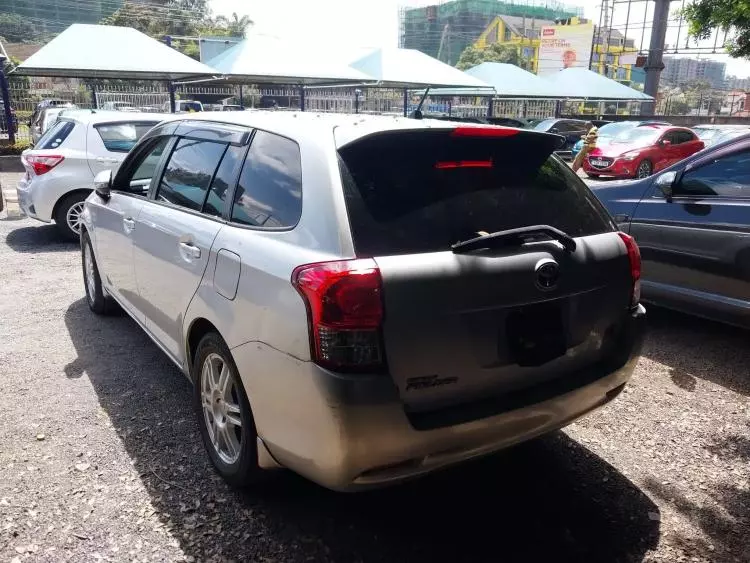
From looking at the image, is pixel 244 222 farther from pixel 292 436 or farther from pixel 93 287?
pixel 93 287

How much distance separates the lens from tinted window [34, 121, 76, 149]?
834cm

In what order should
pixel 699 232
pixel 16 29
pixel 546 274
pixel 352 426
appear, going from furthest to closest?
pixel 16 29 → pixel 699 232 → pixel 546 274 → pixel 352 426

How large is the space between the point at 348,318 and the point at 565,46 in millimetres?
66342

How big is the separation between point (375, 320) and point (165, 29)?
286 ft

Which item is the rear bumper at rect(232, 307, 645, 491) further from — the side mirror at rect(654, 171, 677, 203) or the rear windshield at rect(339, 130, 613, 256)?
the side mirror at rect(654, 171, 677, 203)

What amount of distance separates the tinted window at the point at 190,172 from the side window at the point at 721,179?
357 cm

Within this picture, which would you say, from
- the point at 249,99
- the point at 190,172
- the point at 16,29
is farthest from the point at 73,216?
the point at 16,29

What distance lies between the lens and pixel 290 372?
228cm

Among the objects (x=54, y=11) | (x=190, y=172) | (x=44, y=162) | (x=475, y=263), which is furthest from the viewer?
(x=54, y=11)

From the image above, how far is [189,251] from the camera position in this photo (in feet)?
10.0

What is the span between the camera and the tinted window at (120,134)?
838cm

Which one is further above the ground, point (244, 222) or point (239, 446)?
point (244, 222)

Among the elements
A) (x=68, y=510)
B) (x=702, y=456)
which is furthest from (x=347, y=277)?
(x=702, y=456)

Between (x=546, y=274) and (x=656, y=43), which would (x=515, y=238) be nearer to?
(x=546, y=274)
